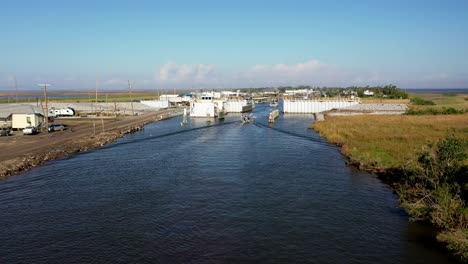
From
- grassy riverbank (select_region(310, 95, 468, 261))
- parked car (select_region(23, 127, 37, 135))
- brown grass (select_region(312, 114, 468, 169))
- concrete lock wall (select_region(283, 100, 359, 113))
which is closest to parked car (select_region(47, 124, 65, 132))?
parked car (select_region(23, 127, 37, 135))

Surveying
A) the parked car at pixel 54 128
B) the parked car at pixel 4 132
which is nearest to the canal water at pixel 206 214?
the parked car at pixel 4 132

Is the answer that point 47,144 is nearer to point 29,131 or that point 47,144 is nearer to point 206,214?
point 29,131

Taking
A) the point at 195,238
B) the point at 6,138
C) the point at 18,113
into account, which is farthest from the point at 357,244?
the point at 18,113

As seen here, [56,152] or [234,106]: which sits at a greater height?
[234,106]

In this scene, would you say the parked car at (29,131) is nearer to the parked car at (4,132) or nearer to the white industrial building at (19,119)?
the parked car at (4,132)

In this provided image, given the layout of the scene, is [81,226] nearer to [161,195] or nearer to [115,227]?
[115,227]

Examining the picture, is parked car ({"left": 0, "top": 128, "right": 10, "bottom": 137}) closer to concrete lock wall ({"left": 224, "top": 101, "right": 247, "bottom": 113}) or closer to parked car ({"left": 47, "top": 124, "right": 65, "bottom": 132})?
parked car ({"left": 47, "top": 124, "right": 65, "bottom": 132})

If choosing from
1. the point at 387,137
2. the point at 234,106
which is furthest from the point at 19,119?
the point at 234,106
